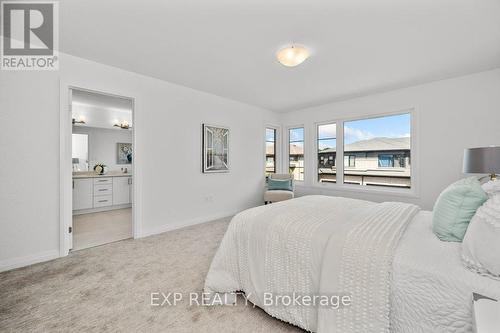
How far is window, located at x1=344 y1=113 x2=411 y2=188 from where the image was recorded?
3977 millimetres

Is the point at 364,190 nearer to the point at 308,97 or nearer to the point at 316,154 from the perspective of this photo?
the point at 316,154

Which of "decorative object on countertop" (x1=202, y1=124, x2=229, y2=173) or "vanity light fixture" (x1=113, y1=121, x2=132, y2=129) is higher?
"vanity light fixture" (x1=113, y1=121, x2=132, y2=129)

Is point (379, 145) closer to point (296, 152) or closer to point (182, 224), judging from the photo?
point (296, 152)

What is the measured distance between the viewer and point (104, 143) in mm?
5574

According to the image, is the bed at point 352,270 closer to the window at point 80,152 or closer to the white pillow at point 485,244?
the white pillow at point 485,244

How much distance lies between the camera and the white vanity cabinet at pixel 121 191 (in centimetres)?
527

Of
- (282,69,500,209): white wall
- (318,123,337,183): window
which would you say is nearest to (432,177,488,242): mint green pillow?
(282,69,500,209): white wall

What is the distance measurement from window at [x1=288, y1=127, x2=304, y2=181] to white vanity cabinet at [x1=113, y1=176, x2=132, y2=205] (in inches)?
168

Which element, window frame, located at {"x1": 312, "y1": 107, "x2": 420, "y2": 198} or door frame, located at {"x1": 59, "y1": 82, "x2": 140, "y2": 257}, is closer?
door frame, located at {"x1": 59, "y1": 82, "x2": 140, "y2": 257}

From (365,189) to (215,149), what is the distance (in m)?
3.11

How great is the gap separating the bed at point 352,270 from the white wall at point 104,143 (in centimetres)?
526

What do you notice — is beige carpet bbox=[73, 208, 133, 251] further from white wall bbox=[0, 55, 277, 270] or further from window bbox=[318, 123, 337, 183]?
window bbox=[318, 123, 337, 183]

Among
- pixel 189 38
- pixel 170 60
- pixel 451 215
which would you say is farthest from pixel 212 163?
pixel 451 215

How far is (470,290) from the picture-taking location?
928mm
